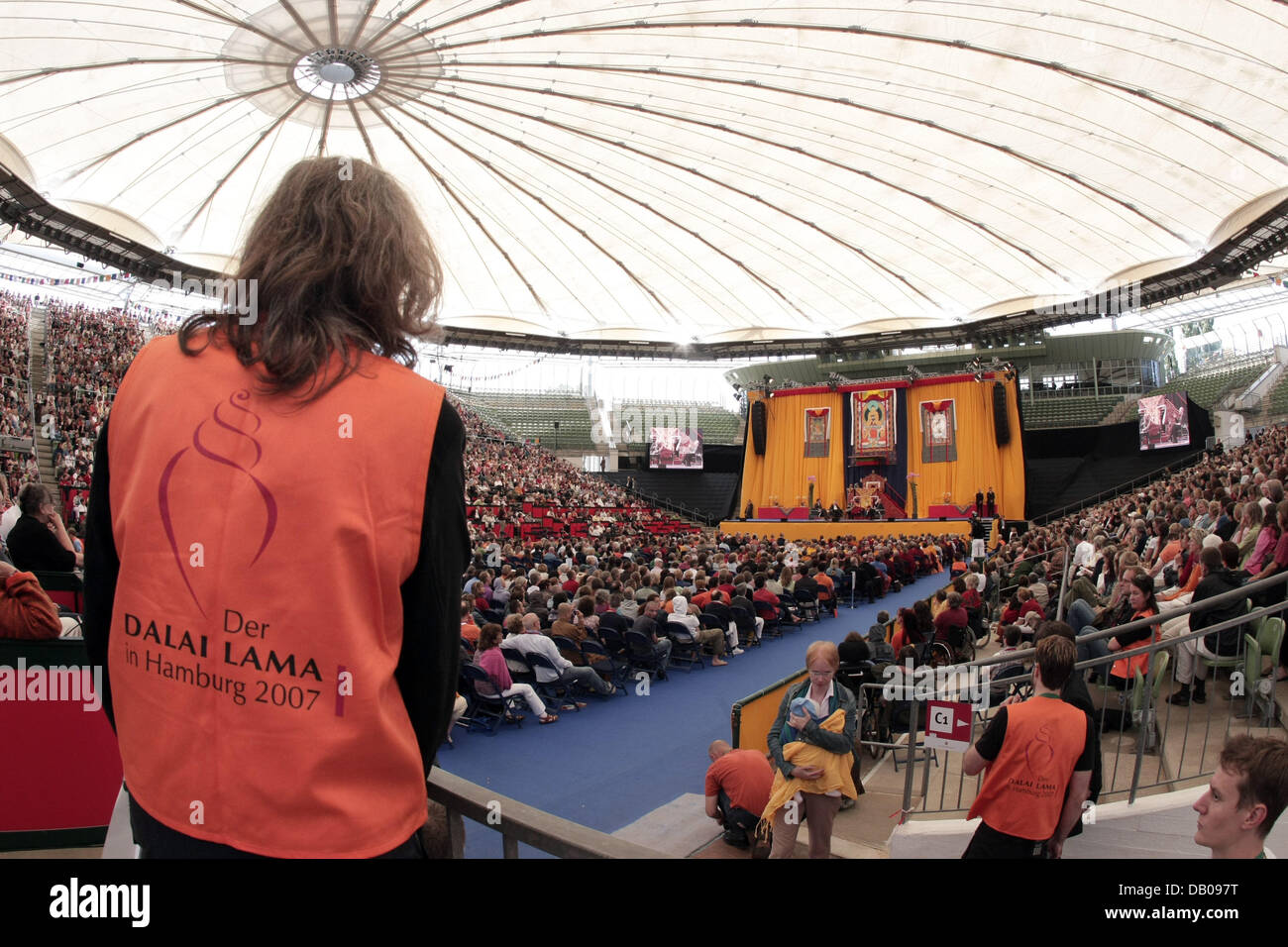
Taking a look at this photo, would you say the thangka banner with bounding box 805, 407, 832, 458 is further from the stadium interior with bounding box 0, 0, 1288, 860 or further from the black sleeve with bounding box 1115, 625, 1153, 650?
the black sleeve with bounding box 1115, 625, 1153, 650

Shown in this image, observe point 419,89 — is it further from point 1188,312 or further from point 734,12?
point 1188,312

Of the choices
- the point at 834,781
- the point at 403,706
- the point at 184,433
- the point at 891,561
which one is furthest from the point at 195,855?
the point at 891,561

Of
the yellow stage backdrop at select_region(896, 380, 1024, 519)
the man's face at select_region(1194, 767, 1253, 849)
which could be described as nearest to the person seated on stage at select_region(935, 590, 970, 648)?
the man's face at select_region(1194, 767, 1253, 849)

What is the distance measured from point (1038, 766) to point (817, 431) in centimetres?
3677

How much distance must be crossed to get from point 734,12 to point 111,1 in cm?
1200

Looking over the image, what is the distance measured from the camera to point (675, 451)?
4562cm

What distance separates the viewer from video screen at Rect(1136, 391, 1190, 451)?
107 ft

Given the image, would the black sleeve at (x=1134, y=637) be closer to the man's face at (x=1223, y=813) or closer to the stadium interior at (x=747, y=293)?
the stadium interior at (x=747, y=293)

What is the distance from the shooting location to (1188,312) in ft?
132

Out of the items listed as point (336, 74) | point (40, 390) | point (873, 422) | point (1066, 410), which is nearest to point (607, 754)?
point (336, 74)

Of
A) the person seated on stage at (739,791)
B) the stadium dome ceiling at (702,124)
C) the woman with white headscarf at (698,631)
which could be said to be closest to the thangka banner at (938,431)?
the stadium dome ceiling at (702,124)

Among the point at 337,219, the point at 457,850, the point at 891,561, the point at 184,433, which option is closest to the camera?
the point at 184,433

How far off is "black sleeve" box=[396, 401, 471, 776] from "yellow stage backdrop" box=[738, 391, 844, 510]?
3869cm

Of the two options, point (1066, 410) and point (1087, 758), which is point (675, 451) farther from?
point (1087, 758)
